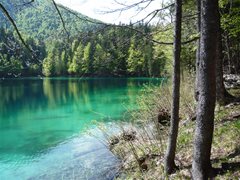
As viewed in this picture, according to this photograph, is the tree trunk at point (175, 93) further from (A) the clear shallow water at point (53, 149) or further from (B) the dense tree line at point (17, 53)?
(A) the clear shallow water at point (53, 149)

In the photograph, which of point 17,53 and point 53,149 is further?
point 53,149

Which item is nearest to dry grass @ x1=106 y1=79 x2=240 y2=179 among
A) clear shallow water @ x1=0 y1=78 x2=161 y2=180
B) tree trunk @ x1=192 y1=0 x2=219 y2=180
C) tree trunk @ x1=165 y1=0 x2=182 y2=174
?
tree trunk @ x1=165 y1=0 x2=182 y2=174

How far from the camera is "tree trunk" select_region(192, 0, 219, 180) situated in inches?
220

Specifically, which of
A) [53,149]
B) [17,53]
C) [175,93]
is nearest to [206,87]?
[175,93]

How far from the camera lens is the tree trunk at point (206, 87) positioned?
5.58 metres

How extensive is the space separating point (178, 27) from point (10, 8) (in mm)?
3929

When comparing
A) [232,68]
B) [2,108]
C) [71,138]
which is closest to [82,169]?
[71,138]

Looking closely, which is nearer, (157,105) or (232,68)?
(157,105)

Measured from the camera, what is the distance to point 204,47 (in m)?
5.69

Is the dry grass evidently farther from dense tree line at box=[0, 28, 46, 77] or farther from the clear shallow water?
dense tree line at box=[0, 28, 46, 77]

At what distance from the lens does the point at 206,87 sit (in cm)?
579

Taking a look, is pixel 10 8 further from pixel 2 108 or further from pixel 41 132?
pixel 2 108

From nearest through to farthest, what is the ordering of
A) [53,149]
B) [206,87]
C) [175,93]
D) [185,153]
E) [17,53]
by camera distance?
[17,53], [206,87], [175,93], [185,153], [53,149]

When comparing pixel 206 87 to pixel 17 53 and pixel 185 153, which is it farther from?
pixel 17 53
